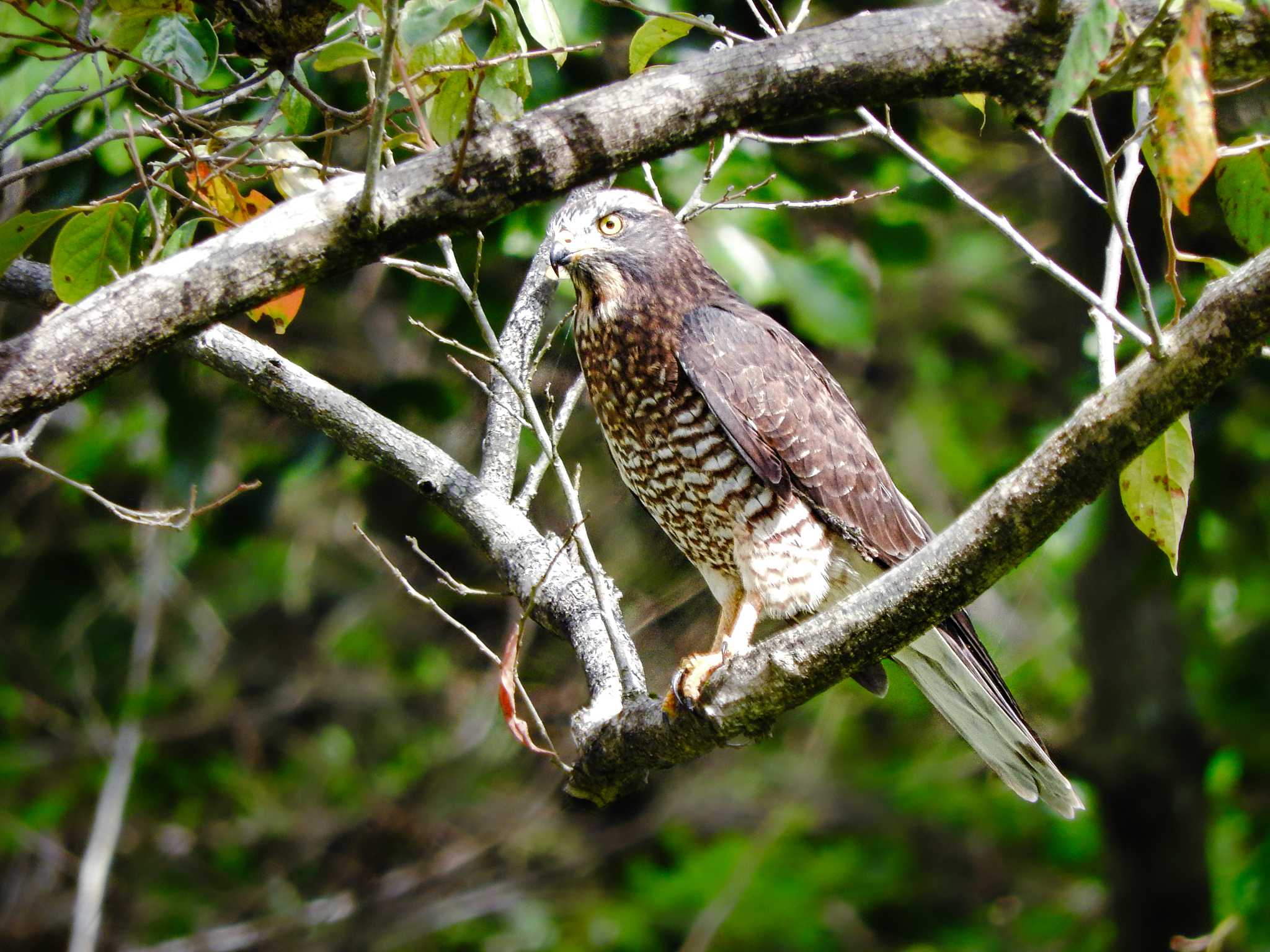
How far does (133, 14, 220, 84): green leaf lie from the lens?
2432 mm

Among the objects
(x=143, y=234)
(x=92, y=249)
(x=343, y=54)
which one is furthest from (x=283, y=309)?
(x=343, y=54)

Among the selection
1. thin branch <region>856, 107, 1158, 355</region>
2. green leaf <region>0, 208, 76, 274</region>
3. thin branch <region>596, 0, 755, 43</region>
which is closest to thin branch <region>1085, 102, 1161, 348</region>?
thin branch <region>856, 107, 1158, 355</region>

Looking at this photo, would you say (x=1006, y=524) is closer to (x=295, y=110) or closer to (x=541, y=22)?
(x=541, y=22)

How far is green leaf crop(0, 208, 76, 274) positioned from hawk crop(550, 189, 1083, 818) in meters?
1.50

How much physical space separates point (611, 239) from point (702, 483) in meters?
0.78

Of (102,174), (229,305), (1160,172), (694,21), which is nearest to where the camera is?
(1160,172)

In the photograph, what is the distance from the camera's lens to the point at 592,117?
74.7 inches

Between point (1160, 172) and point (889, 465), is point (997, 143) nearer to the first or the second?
point (889, 465)

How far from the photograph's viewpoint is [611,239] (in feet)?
12.0

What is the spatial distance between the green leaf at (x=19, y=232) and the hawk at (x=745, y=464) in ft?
4.92

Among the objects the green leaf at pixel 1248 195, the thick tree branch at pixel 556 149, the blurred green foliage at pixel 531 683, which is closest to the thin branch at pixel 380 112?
the thick tree branch at pixel 556 149

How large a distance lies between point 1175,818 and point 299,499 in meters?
4.60

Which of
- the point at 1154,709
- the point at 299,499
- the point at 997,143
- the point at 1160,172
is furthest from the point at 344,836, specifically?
the point at 1160,172

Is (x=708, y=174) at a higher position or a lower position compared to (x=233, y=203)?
lower
